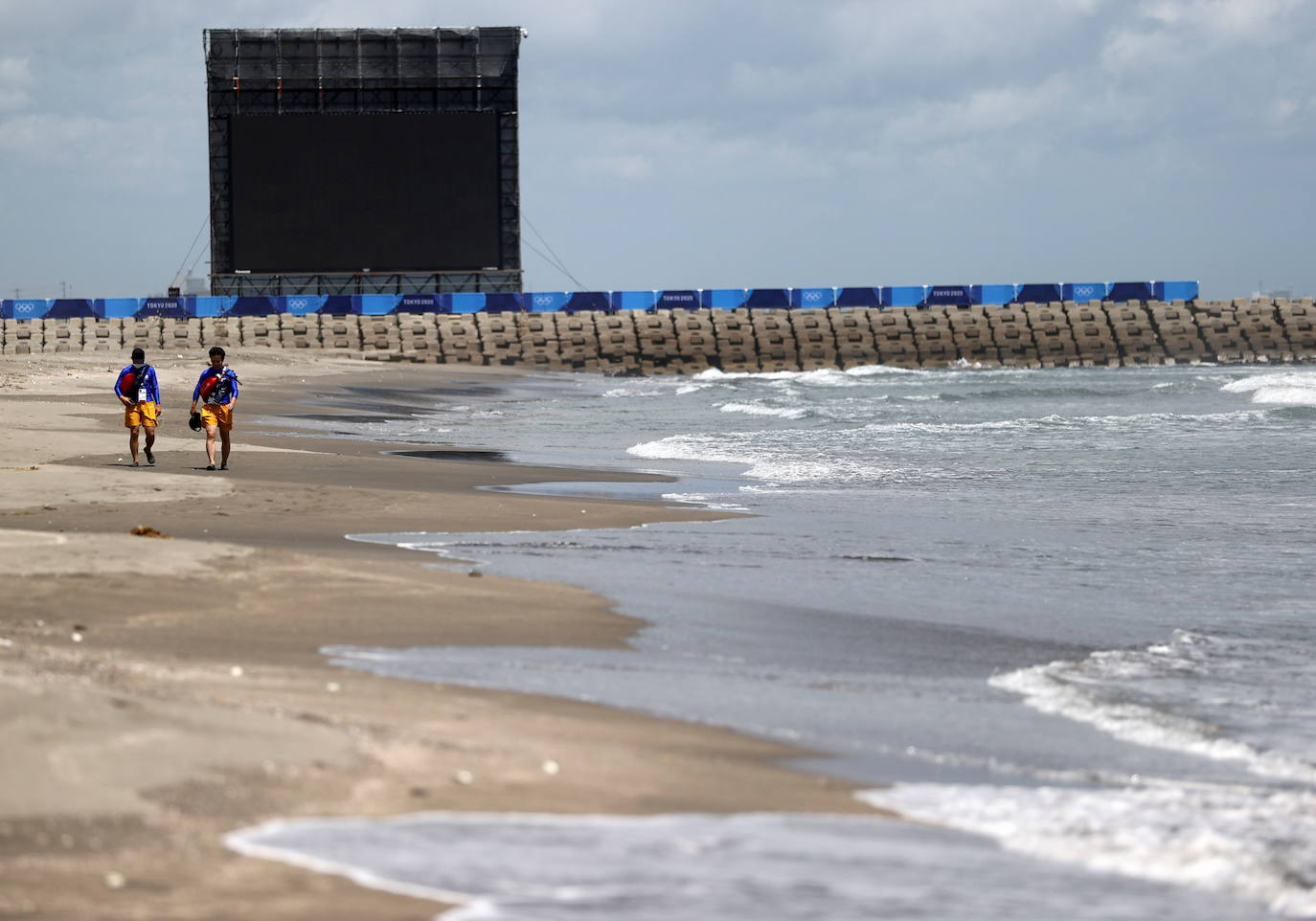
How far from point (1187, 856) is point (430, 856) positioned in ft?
6.81

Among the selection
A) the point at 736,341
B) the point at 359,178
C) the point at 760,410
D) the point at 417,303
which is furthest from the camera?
the point at 736,341

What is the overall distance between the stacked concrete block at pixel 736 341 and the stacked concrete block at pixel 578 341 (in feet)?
14.4

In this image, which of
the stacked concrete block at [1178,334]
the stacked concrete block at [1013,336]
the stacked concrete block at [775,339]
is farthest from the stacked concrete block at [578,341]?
the stacked concrete block at [1178,334]

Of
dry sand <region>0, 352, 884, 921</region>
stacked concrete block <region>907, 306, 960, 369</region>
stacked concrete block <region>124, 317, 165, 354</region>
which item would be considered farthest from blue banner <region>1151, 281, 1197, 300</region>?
dry sand <region>0, 352, 884, 921</region>

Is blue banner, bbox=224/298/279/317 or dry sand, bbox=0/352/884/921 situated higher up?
blue banner, bbox=224/298/279/317

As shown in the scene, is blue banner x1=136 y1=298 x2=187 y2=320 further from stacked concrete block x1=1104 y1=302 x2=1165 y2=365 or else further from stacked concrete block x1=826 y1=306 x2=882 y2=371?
stacked concrete block x1=1104 y1=302 x2=1165 y2=365

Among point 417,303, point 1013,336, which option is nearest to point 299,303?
point 417,303

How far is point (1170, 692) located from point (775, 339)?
51.6 metres

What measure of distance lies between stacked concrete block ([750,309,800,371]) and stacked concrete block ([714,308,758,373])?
205mm

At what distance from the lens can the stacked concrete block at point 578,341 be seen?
56.3 metres

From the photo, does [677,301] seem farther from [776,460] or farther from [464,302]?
[776,460]

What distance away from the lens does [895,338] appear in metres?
58.8

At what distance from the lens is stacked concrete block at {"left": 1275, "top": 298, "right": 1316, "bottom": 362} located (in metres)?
61.2

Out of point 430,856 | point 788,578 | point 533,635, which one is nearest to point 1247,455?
point 788,578
